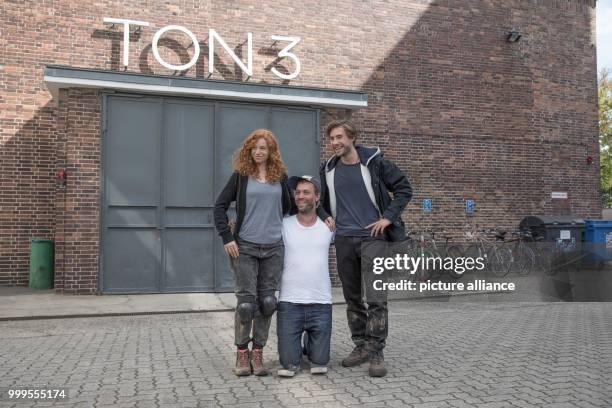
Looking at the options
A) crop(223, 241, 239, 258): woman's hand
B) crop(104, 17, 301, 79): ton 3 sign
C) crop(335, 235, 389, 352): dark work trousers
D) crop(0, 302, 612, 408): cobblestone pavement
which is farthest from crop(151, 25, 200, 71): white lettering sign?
crop(335, 235, 389, 352): dark work trousers

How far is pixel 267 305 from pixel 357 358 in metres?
0.90

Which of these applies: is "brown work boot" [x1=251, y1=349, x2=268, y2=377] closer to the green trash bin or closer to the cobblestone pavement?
the cobblestone pavement

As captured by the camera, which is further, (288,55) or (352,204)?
(288,55)

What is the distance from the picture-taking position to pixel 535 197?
14883 millimetres

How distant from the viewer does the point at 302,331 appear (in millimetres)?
4555

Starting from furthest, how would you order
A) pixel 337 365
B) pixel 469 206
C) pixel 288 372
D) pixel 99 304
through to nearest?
pixel 469 206
pixel 99 304
pixel 337 365
pixel 288 372

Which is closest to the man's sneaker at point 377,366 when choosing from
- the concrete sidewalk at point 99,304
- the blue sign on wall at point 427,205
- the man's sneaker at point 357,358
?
the man's sneaker at point 357,358

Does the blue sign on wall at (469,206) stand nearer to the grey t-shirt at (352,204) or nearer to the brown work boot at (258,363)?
the grey t-shirt at (352,204)

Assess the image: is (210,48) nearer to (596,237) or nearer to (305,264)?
(305,264)

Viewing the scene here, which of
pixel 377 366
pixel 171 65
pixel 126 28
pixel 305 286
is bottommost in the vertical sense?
pixel 377 366

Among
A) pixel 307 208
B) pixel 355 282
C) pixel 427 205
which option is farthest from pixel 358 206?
pixel 427 205

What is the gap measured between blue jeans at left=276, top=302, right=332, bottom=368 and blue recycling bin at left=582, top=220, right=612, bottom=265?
35.7 feet

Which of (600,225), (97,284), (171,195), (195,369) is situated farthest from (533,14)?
(195,369)

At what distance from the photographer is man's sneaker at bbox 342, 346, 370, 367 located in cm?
468
